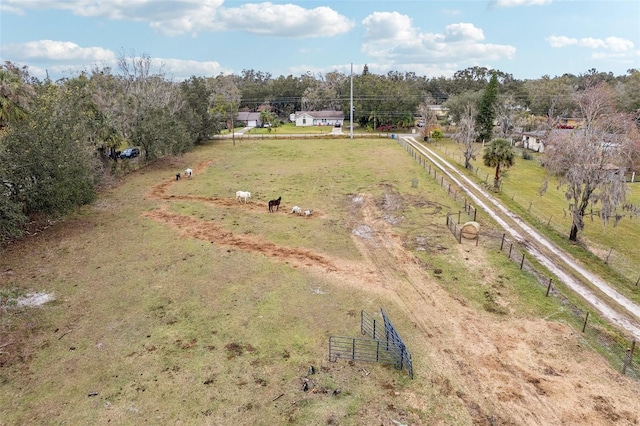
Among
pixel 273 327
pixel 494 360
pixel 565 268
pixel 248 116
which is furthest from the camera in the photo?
pixel 248 116

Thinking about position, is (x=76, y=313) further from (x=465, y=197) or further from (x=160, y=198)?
(x=465, y=197)

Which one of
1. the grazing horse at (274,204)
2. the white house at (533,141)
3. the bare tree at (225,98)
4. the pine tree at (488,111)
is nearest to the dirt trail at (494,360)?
the grazing horse at (274,204)

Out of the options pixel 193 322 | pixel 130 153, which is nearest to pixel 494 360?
pixel 193 322

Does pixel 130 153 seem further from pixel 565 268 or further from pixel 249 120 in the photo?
pixel 565 268

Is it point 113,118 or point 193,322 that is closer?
point 193,322

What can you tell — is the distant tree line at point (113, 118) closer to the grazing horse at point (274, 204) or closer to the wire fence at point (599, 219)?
the wire fence at point (599, 219)

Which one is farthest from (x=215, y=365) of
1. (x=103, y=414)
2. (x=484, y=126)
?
(x=484, y=126)

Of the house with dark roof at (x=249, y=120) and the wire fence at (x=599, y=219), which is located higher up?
the house with dark roof at (x=249, y=120)
